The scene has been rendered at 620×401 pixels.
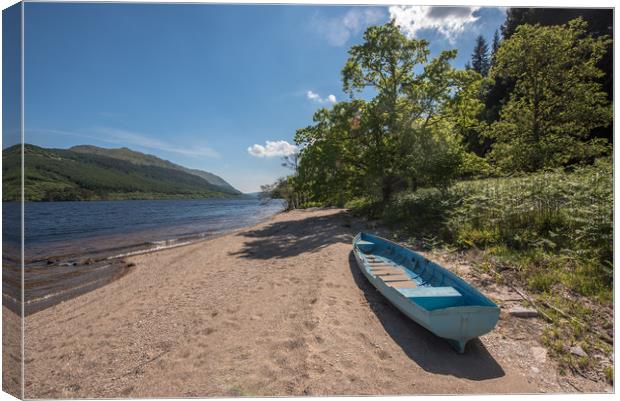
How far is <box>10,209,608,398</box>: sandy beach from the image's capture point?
2721mm

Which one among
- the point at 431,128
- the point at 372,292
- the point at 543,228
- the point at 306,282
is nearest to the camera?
the point at 372,292

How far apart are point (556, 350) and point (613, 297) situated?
102 cm

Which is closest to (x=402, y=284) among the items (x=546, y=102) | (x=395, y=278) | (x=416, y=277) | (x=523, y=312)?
(x=395, y=278)

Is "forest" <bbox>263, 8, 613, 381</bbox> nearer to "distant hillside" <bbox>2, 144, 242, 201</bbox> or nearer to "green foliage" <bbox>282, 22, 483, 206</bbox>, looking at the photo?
"green foliage" <bbox>282, 22, 483, 206</bbox>

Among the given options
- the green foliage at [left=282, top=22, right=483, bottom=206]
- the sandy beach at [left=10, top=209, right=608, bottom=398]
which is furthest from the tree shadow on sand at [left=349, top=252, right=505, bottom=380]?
the green foliage at [left=282, top=22, right=483, bottom=206]

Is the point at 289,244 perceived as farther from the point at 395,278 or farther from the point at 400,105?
the point at 400,105

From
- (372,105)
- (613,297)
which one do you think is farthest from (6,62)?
Result: (372,105)

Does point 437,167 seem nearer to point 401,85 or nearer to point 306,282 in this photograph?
point 401,85

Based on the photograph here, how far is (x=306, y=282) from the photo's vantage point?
574cm

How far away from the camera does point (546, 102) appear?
8.61 meters

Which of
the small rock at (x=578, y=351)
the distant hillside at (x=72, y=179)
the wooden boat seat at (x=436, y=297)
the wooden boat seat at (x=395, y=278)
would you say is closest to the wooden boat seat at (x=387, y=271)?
the wooden boat seat at (x=395, y=278)

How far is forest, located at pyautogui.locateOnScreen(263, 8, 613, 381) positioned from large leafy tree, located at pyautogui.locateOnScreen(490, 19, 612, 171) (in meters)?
0.04

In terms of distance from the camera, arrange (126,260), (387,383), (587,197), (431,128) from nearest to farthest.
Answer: (387,383), (587,197), (126,260), (431,128)

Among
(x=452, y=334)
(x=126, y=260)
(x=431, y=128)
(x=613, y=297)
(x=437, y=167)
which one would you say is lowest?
(x=126, y=260)
